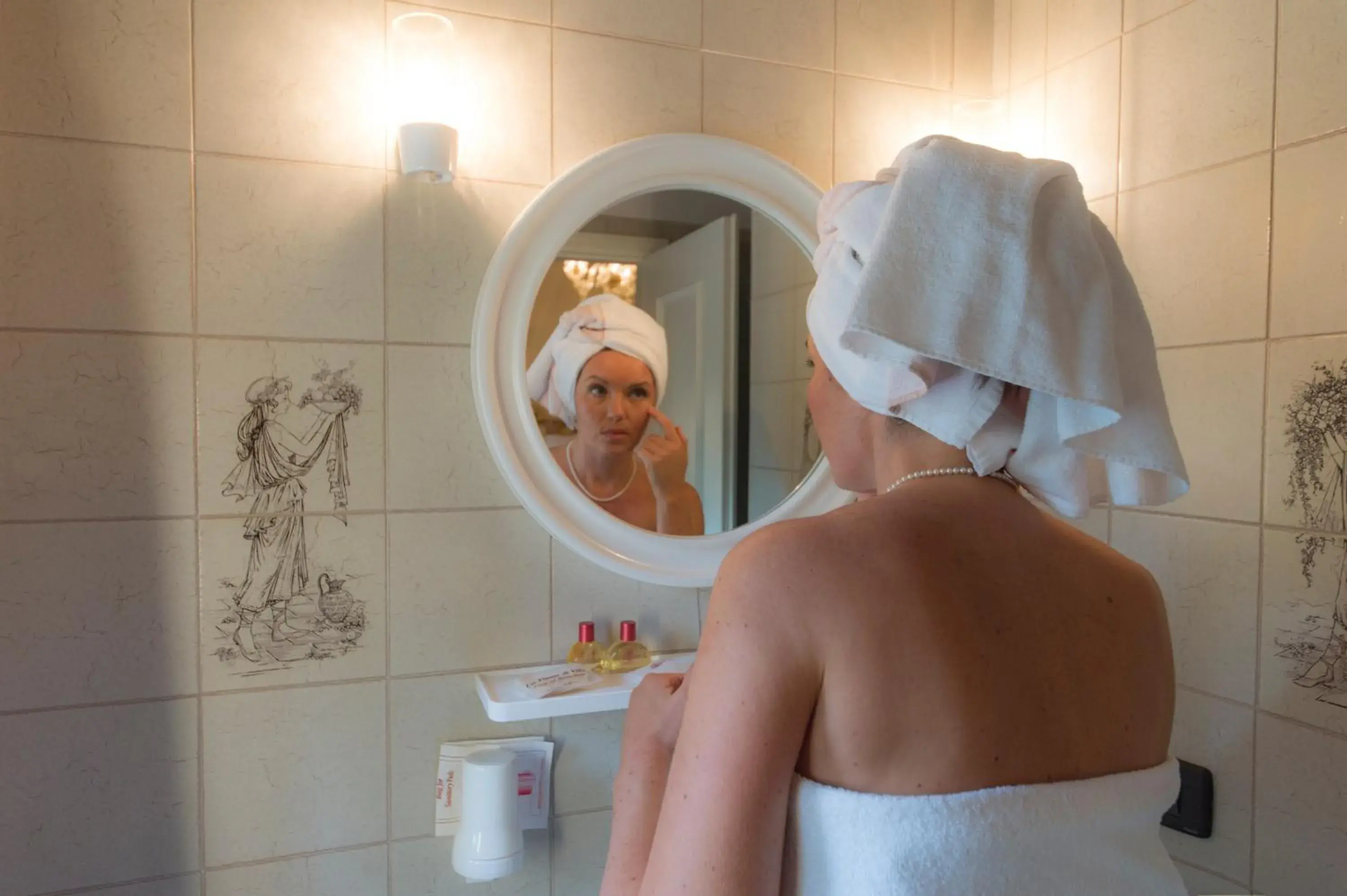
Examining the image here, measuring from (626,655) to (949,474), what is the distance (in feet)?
2.15

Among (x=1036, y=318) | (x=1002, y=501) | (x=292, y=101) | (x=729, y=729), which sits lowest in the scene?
(x=729, y=729)

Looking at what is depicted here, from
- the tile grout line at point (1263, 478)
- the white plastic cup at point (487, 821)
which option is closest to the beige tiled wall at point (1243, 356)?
the tile grout line at point (1263, 478)

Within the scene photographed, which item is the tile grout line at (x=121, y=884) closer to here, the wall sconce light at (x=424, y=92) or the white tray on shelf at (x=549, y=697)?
the white tray on shelf at (x=549, y=697)

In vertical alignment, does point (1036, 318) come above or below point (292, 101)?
below

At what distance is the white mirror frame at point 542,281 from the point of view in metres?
1.23

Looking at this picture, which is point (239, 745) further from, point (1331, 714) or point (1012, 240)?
point (1331, 714)

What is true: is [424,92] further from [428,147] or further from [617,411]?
[617,411]

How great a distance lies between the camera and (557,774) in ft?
4.25

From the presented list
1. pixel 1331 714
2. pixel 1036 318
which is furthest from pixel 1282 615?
pixel 1036 318

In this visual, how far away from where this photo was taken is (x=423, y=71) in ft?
3.83

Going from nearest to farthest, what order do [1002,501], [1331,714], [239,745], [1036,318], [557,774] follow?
[1036,318] < [1002,501] < [1331,714] < [239,745] < [557,774]

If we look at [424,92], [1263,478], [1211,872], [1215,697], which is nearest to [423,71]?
[424,92]

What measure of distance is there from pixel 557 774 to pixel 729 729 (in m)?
0.72

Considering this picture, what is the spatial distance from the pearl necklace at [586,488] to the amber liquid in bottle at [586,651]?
177mm
